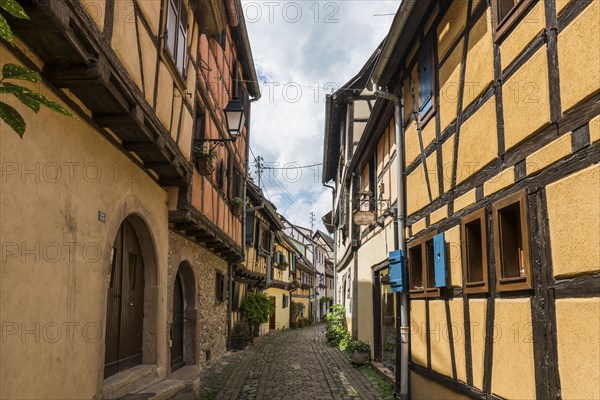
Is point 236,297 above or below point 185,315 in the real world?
above

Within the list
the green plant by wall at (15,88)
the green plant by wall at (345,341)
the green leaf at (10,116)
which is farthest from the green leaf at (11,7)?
the green plant by wall at (345,341)

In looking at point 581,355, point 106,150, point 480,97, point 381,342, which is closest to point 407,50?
point 480,97

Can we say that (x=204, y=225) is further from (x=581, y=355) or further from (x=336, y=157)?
(x=336, y=157)

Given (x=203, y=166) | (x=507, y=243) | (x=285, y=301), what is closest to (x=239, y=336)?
(x=203, y=166)

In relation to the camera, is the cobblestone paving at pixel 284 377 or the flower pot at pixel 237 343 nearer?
the cobblestone paving at pixel 284 377

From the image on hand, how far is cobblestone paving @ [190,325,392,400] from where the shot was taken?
873 centimetres

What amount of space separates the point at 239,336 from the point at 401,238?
9.05m

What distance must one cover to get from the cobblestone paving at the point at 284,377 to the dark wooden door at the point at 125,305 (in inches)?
77.6

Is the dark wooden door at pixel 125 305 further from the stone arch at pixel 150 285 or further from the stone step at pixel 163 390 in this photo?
the stone step at pixel 163 390

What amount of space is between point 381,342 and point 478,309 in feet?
21.9

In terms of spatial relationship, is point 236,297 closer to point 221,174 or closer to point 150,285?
point 221,174

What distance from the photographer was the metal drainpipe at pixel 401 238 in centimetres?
781

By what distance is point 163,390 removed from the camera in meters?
6.45

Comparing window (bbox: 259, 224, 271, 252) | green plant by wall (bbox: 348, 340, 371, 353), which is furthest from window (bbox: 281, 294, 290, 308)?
green plant by wall (bbox: 348, 340, 371, 353)
